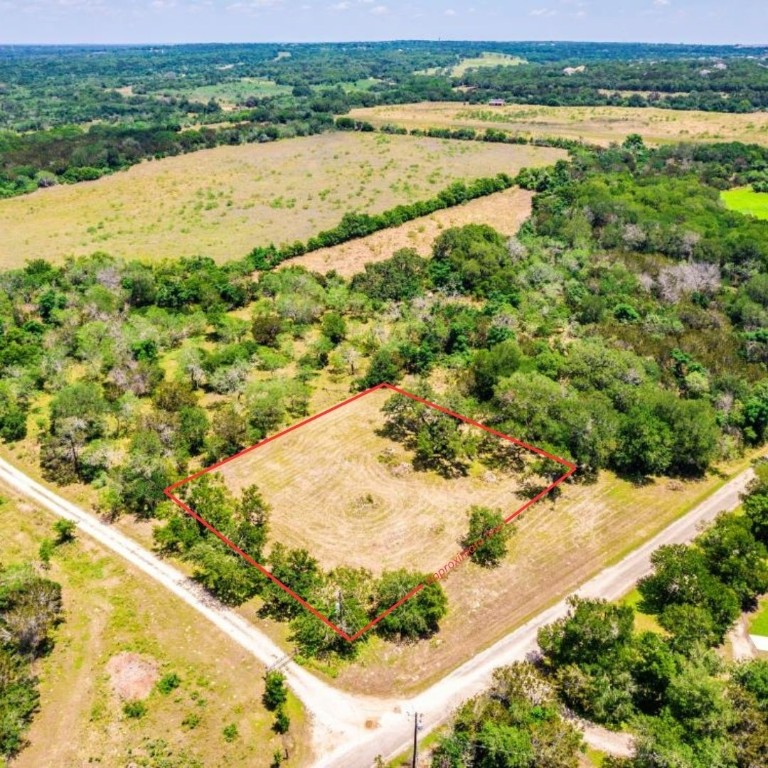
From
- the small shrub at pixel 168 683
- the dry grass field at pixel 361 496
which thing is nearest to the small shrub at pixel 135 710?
the small shrub at pixel 168 683

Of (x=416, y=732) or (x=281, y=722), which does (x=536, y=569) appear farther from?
(x=281, y=722)

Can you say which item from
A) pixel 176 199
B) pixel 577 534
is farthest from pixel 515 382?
pixel 176 199

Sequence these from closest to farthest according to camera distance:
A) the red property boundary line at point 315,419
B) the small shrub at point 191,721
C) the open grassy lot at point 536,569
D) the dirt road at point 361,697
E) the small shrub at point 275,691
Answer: the dirt road at point 361,697
the small shrub at point 191,721
the small shrub at point 275,691
the open grassy lot at point 536,569
the red property boundary line at point 315,419

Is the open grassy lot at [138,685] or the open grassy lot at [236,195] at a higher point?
the open grassy lot at [236,195]

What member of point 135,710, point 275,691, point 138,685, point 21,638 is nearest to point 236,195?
point 21,638

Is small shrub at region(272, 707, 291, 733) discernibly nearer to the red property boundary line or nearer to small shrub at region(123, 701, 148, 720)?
the red property boundary line

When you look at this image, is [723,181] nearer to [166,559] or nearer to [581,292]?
[581,292]

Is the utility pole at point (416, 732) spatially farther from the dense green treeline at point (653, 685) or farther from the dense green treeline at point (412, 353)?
the dense green treeline at point (412, 353)

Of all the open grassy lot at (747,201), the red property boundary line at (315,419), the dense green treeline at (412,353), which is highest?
the open grassy lot at (747,201)
